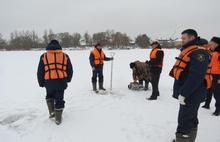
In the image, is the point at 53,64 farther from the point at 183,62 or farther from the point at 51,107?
the point at 183,62

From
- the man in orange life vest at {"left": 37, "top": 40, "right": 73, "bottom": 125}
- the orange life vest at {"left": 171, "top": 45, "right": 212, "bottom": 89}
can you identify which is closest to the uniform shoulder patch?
the orange life vest at {"left": 171, "top": 45, "right": 212, "bottom": 89}

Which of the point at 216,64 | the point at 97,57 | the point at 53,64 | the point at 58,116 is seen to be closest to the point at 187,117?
the point at 216,64

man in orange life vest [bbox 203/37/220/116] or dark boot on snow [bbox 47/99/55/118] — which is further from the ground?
man in orange life vest [bbox 203/37/220/116]

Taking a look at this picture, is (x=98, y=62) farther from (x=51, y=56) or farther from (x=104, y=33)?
(x=104, y=33)

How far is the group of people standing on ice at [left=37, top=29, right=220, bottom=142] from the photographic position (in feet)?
8.97

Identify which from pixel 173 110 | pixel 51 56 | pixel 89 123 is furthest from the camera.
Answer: pixel 173 110

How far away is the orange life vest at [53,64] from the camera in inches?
154

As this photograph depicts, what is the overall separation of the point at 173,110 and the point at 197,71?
2.63 m

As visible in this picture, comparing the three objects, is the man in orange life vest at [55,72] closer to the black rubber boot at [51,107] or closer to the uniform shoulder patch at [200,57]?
the black rubber boot at [51,107]

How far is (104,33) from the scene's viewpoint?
77.4 m

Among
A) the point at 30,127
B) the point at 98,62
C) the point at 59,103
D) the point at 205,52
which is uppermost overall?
the point at 205,52

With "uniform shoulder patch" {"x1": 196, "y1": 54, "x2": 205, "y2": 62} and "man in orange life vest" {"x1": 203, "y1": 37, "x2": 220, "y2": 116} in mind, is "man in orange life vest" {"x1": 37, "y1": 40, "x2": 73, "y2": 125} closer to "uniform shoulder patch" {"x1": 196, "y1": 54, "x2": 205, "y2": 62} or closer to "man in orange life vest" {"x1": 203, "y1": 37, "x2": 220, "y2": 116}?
"uniform shoulder patch" {"x1": 196, "y1": 54, "x2": 205, "y2": 62}

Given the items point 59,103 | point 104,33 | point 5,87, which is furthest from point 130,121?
point 104,33

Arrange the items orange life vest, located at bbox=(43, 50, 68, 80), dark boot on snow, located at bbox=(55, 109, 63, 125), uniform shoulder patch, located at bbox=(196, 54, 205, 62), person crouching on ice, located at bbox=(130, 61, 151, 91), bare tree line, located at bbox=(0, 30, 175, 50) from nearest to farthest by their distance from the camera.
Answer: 1. uniform shoulder patch, located at bbox=(196, 54, 205, 62)
2. orange life vest, located at bbox=(43, 50, 68, 80)
3. dark boot on snow, located at bbox=(55, 109, 63, 125)
4. person crouching on ice, located at bbox=(130, 61, 151, 91)
5. bare tree line, located at bbox=(0, 30, 175, 50)
